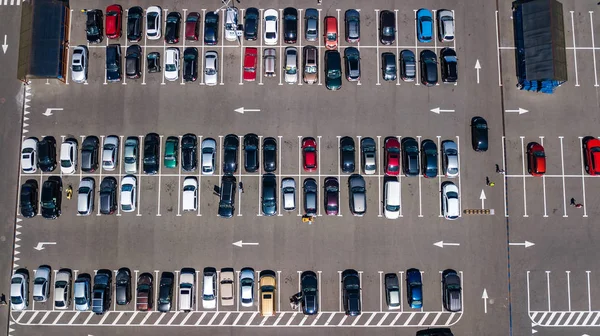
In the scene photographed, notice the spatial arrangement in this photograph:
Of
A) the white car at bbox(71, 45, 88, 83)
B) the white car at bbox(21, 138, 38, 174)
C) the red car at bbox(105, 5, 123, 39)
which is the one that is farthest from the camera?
the red car at bbox(105, 5, 123, 39)

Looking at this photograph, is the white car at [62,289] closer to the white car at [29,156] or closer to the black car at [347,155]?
the white car at [29,156]

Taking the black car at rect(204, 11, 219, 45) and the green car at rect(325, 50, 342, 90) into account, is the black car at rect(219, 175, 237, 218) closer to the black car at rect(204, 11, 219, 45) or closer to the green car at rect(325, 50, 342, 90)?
the green car at rect(325, 50, 342, 90)

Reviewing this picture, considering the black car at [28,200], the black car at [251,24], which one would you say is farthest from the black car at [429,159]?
the black car at [28,200]

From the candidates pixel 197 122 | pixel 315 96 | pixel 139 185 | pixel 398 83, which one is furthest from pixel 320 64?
pixel 139 185

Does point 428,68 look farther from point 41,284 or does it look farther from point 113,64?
point 41,284

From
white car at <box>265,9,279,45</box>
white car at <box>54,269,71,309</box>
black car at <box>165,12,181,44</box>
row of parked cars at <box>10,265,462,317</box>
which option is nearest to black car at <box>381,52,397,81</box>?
white car at <box>265,9,279,45</box>

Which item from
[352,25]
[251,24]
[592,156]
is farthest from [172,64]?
[592,156]

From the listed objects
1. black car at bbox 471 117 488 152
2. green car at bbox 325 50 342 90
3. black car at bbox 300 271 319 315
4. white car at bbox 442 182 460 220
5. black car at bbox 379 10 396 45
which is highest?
black car at bbox 379 10 396 45
